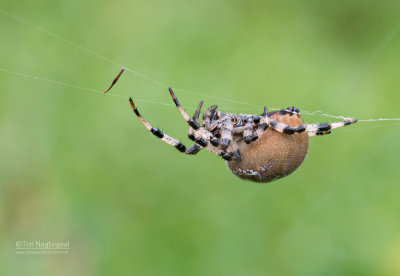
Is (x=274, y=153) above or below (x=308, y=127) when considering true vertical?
below

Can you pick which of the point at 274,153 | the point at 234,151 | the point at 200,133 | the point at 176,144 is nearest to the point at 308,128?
the point at 274,153

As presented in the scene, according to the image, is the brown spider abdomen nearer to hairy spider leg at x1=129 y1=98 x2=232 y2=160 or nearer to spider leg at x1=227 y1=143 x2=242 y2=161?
spider leg at x1=227 y1=143 x2=242 y2=161

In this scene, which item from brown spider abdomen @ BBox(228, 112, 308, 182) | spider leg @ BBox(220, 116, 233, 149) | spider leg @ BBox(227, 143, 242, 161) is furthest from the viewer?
spider leg @ BBox(220, 116, 233, 149)

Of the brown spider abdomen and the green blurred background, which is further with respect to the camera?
the green blurred background

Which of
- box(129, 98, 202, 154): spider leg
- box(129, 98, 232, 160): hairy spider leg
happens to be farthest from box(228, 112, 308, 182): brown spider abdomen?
box(129, 98, 202, 154): spider leg

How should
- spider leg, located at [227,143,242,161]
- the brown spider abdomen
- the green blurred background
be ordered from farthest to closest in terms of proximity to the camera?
the green blurred background
spider leg, located at [227,143,242,161]
the brown spider abdomen

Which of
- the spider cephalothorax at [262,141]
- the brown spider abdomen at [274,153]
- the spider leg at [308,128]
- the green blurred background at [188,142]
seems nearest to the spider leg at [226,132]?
the spider cephalothorax at [262,141]

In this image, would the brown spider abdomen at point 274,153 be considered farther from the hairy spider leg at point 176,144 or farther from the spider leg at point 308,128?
the hairy spider leg at point 176,144

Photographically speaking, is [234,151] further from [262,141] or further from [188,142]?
[188,142]

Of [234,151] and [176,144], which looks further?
[176,144]
